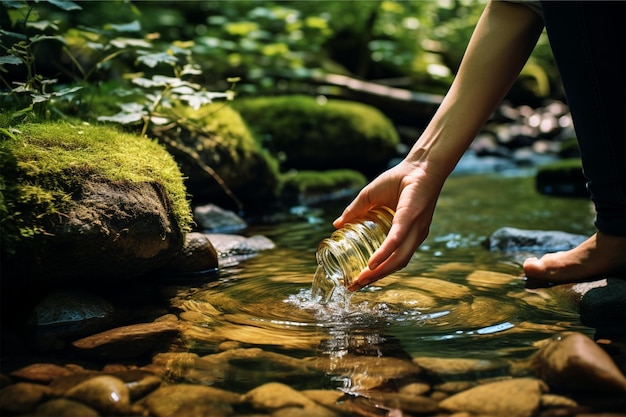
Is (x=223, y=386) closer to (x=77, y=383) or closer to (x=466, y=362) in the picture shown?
(x=77, y=383)

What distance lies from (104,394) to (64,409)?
0.34 ft

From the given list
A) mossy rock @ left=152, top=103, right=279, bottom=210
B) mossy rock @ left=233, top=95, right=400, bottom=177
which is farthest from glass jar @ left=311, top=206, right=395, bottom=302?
mossy rock @ left=233, top=95, right=400, bottom=177

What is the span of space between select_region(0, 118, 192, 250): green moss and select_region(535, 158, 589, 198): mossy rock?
479 cm

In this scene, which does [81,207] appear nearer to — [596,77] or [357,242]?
[357,242]

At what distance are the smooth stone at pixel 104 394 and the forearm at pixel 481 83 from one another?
1.27m

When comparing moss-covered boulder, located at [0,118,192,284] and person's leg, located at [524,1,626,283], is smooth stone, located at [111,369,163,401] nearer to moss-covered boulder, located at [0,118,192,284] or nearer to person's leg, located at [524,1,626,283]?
moss-covered boulder, located at [0,118,192,284]

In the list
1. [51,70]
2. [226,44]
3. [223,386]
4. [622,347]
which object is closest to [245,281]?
[223,386]

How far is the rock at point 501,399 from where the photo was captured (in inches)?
60.1

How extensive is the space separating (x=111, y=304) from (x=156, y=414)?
1048mm

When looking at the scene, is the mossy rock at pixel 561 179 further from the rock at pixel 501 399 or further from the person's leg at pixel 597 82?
the rock at pixel 501 399

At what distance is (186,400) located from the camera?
163 cm

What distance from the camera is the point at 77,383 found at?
66.7 inches

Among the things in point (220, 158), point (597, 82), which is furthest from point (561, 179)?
point (597, 82)

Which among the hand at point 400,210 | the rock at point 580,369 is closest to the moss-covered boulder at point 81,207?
the hand at point 400,210
